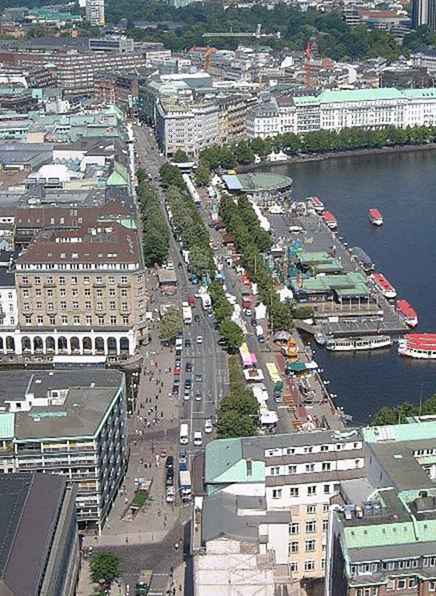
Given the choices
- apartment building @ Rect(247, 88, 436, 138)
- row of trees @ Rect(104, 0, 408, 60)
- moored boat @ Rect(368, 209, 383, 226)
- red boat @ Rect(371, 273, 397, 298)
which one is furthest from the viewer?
row of trees @ Rect(104, 0, 408, 60)

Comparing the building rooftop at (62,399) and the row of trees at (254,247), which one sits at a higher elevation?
the building rooftop at (62,399)

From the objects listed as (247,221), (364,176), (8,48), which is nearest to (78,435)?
(247,221)

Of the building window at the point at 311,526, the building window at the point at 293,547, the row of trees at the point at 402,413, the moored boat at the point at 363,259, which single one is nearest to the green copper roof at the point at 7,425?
the building window at the point at 293,547

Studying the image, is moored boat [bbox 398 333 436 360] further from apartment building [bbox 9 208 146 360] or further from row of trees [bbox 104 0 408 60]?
row of trees [bbox 104 0 408 60]

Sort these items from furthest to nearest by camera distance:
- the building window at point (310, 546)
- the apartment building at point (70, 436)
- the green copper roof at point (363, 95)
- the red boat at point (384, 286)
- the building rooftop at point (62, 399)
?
the green copper roof at point (363, 95) < the red boat at point (384, 286) < the building rooftop at point (62, 399) < the apartment building at point (70, 436) < the building window at point (310, 546)

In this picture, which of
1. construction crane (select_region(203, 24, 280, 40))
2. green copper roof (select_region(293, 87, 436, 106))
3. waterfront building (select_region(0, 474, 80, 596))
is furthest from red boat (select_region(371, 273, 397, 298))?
construction crane (select_region(203, 24, 280, 40))

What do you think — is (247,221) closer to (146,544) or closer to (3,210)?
(3,210)

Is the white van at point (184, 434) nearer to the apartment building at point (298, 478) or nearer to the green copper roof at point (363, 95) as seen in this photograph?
the apartment building at point (298, 478)
